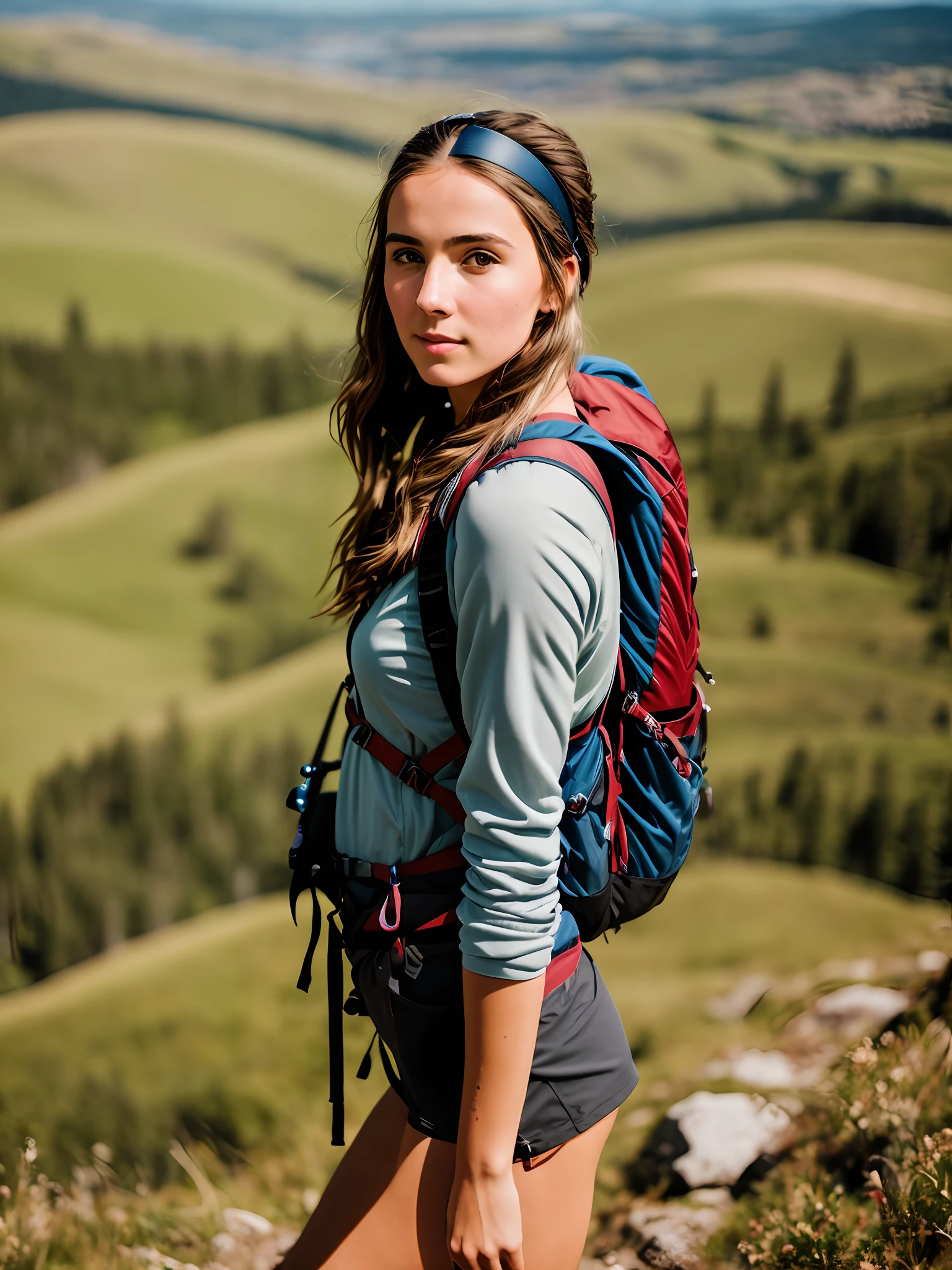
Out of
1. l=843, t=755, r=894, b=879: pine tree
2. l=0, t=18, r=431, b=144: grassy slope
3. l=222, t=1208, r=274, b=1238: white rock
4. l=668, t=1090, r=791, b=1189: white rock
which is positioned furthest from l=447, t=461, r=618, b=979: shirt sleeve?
l=0, t=18, r=431, b=144: grassy slope

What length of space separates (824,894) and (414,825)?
296cm

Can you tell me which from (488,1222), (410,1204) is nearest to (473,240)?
(488,1222)

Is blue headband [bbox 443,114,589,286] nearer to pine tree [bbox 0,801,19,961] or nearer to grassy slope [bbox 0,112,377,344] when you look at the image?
pine tree [bbox 0,801,19,961]

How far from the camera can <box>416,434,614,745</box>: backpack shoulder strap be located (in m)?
1.05

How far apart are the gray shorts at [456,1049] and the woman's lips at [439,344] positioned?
697 mm

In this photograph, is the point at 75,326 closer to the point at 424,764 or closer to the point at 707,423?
the point at 707,423

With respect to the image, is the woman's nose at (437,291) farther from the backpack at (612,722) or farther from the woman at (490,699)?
the backpack at (612,722)

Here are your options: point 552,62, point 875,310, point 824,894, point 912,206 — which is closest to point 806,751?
point 824,894

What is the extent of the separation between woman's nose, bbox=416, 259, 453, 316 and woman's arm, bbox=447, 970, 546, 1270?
74 cm

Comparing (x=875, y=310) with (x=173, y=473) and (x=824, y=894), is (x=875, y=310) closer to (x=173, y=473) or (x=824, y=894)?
(x=824, y=894)

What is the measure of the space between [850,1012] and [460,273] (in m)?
2.78

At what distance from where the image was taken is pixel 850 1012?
10.3 feet

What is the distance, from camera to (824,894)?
3.75m

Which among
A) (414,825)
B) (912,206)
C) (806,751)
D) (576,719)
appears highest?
(912,206)
